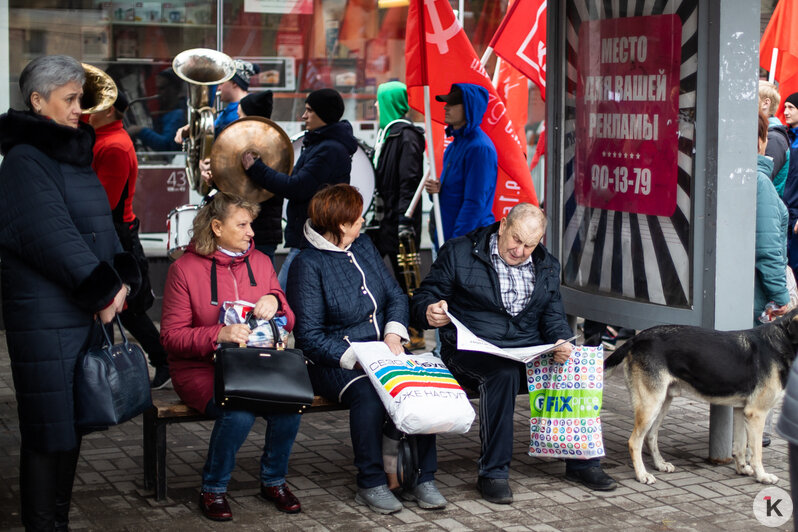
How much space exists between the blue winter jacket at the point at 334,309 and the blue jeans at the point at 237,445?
344mm

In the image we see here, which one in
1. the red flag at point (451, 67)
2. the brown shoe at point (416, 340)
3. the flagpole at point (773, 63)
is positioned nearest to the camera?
the red flag at point (451, 67)

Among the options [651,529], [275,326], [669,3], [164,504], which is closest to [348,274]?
[275,326]

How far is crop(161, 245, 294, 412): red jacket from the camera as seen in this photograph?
4.93 m

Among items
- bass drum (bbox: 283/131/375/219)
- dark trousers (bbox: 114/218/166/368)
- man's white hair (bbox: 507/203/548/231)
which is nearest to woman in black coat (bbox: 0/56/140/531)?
man's white hair (bbox: 507/203/548/231)

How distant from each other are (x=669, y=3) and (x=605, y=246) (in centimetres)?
139

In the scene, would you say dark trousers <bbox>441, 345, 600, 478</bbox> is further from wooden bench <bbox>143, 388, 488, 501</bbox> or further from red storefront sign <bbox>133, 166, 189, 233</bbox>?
red storefront sign <bbox>133, 166, 189, 233</bbox>

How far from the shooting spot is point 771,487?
18.2ft

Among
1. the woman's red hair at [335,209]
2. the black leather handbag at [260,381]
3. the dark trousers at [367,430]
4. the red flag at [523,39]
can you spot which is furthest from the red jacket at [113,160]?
the red flag at [523,39]

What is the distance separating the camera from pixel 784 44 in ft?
29.8

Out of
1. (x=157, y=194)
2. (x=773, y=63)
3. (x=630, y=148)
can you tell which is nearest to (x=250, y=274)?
(x=630, y=148)

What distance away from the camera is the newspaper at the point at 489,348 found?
5191mm

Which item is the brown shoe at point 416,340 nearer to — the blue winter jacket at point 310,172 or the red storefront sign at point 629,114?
the blue winter jacket at point 310,172

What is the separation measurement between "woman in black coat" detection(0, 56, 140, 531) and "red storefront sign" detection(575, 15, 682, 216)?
9.75ft

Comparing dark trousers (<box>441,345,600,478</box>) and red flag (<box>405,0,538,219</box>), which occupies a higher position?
red flag (<box>405,0,538,219</box>)
